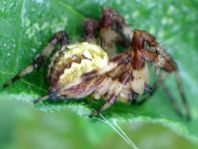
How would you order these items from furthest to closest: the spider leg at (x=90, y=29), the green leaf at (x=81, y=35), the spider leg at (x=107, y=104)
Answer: the spider leg at (x=90, y=29) → the spider leg at (x=107, y=104) → the green leaf at (x=81, y=35)

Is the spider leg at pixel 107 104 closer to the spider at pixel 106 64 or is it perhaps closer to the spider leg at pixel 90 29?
the spider at pixel 106 64

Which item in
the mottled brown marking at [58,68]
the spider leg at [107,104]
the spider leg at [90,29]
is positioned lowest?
the spider leg at [107,104]

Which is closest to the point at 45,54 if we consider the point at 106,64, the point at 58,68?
the point at 58,68

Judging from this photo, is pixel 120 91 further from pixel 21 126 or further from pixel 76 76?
pixel 21 126

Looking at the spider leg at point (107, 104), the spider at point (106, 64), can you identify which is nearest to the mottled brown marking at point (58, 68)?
the spider at point (106, 64)

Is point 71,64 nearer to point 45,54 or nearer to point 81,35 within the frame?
point 45,54

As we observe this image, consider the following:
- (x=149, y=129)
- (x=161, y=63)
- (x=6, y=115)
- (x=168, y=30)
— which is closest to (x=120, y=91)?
(x=161, y=63)

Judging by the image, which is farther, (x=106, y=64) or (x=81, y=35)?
(x=81, y=35)
